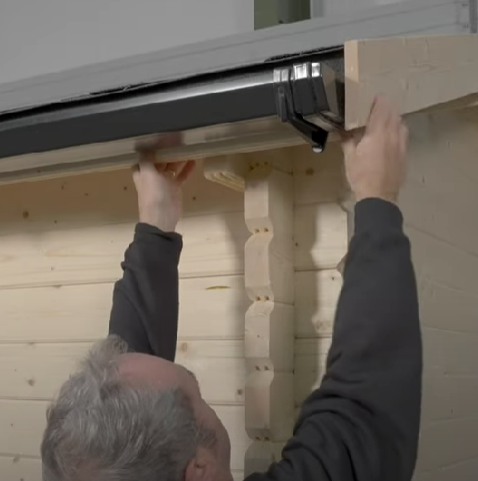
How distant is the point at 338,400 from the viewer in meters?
0.83

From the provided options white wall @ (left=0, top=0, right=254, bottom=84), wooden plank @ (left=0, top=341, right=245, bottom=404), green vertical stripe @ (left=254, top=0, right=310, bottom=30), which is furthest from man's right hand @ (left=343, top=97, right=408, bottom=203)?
white wall @ (left=0, top=0, right=254, bottom=84)

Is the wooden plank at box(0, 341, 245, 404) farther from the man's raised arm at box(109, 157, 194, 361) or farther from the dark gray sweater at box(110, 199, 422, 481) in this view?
the dark gray sweater at box(110, 199, 422, 481)

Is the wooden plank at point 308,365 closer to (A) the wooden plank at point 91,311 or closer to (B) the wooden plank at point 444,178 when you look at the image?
(A) the wooden plank at point 91,311

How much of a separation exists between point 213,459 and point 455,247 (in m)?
0.62

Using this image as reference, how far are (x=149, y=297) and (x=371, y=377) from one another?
15.4 inches

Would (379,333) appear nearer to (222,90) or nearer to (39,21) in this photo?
(222,90)

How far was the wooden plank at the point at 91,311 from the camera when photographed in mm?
1226

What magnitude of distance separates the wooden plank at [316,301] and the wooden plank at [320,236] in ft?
0.05

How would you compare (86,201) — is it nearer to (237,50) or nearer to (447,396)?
(237,50)

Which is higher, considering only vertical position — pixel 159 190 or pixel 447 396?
pixel 159 190

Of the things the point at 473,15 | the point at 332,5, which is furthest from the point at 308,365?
the point at 332,5

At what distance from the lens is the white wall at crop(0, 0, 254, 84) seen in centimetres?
191

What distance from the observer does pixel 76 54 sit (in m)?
2.20

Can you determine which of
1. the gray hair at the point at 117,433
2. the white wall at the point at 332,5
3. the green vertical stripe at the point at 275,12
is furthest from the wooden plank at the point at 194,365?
the white wall at the point at 332,5
